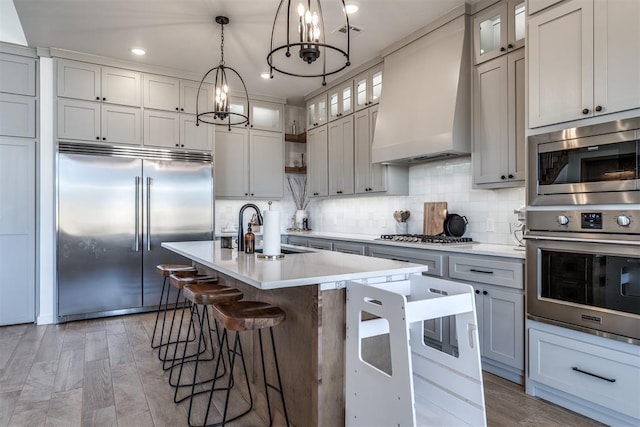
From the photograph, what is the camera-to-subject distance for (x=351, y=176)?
4.74 m

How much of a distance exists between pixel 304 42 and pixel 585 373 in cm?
233

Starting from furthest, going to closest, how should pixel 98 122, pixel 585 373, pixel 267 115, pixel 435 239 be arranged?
pixel 267 115, pixel 98 122, pixel 435 239, pixel 585 373

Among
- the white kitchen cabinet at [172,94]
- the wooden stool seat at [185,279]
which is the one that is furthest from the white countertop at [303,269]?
the white kitchen cabinet at [172,94]

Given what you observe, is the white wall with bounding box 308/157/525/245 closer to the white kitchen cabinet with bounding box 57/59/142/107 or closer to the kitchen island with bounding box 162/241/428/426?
the kitchen island with bounding box 162/241/428/426

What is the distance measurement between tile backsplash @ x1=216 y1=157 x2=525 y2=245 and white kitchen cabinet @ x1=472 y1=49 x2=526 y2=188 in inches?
11.9

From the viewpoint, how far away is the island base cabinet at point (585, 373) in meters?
2.04

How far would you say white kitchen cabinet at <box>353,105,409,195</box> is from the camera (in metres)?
4.22

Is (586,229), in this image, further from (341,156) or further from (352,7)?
(341,156)

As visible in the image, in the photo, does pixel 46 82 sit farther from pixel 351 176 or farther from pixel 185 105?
pixel 351 176

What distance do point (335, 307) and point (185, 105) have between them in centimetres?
383

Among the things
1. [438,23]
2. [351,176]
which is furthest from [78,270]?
[438,23]

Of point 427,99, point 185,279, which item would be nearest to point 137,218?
point 185,279

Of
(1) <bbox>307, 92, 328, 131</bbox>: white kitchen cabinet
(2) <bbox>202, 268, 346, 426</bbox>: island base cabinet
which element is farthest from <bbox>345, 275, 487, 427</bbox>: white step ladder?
(1) <bbox>307, 92, 328, 131</bbox>: white kitchen cabinet

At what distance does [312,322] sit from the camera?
1818 mm
